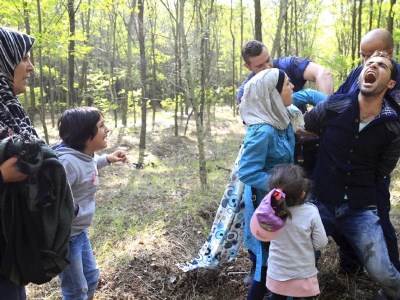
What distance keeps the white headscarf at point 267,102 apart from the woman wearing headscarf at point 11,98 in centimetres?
149

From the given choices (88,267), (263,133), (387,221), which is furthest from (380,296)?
A: (88,267)

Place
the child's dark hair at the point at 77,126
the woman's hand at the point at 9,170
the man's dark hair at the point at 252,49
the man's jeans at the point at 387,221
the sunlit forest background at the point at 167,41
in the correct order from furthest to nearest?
the sunlit forest background at the point at 167,41, the man's dark hair at the point at 252,49, the man's jeans at the point at 387,221, the child's dark hair at the point at 77,126, the woman's hand at the point at 9,170

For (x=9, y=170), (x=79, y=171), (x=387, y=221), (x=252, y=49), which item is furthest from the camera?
(x=252, y=49)

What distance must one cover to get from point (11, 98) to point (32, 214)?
0.54 meters

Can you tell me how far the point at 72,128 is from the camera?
7.95ft

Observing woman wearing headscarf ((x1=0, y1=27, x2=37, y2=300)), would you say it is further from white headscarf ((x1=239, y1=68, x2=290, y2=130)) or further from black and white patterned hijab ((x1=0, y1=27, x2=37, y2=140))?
white headscarf ((x1=239, y1=68, x2=290, y2=130))

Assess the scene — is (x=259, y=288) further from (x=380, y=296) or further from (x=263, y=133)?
(x=263, y=133)

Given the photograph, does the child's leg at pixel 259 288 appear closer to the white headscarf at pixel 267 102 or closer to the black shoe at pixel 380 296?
the black shoe at pixel 380 296

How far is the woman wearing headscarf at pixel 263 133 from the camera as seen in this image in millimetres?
2574

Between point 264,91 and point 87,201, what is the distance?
1464mm

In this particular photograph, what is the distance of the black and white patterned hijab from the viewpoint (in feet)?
5.31

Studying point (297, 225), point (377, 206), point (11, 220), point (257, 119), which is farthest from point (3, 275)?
point (377, 206)

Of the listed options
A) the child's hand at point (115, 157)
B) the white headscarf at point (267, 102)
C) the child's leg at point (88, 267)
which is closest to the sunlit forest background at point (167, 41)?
the child's hand at point (115, 157)

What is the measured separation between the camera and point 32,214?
1.59 meters
